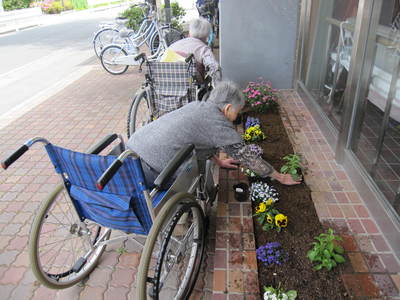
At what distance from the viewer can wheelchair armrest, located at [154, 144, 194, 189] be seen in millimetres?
1528

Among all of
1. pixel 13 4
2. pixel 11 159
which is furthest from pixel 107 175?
pixel 13 4

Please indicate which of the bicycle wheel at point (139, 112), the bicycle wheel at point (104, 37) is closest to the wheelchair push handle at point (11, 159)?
the bicycle wheel at point (139, 112)

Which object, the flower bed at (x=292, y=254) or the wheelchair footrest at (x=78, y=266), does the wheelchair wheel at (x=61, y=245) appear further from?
the flower bed at (x=292, y=254)

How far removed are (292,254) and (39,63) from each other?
818 cm

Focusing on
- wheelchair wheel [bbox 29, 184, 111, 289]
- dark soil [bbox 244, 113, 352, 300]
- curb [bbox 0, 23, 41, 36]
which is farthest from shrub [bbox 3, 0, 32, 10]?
dark soil [bbox 244, 113, 352, 300]

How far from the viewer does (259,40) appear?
14.6ft

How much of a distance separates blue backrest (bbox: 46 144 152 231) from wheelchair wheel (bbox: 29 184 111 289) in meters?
0.22

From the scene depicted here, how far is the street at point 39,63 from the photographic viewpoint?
19.6ft

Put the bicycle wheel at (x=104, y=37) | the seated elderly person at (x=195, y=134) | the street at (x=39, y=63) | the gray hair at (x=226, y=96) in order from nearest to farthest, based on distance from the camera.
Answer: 1. the seated elderly person at (x=195, y=134)
2. the gray hair at (x=226, y=96)
3. the street at (x=39, y=63)
4. the bicycle wheel at (x=104, y=37)

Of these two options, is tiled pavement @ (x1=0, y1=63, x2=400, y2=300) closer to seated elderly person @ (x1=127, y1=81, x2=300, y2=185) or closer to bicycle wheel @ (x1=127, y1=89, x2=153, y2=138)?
seated elderly person @ (x1=127, y1=81, x2=300, y2=185)

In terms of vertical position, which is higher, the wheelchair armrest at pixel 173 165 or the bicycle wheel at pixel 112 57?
the wheelchair armrest at pixel 173 165

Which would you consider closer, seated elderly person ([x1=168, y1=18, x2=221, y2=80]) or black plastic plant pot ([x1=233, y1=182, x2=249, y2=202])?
black plastic plant pot ([x1=233, y1=182, x2=249, y2=202])

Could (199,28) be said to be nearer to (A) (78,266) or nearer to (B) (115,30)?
(A) (78,266)

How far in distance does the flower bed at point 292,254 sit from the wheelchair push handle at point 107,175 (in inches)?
40.3
